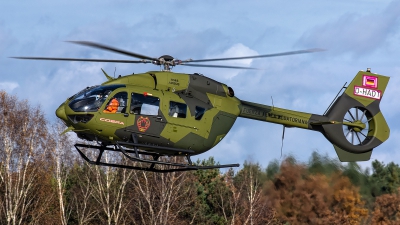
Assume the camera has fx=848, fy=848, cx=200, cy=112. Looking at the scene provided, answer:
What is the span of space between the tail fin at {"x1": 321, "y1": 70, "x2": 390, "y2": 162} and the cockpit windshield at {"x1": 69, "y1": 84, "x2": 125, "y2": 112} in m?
7.05

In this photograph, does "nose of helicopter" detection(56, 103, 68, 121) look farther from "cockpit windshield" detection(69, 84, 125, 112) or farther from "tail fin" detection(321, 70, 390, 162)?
"tail fin" detection(321, 70, 390, 162)

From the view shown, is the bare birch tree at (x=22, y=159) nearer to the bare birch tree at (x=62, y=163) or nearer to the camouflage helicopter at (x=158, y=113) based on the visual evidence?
the bare birch tree at (x=62, y=163)

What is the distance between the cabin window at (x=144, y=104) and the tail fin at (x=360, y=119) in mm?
5924

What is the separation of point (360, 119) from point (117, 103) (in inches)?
320

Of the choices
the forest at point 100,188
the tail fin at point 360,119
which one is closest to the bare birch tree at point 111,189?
the forest at point 100,188

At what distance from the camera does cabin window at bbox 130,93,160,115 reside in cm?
1947

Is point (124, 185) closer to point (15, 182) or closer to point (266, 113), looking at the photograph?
point (15, 182)

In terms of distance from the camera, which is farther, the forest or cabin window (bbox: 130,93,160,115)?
the forest

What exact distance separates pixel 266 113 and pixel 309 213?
38.3ft

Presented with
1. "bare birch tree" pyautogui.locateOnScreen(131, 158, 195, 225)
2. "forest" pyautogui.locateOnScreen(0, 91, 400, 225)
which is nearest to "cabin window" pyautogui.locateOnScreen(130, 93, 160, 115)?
"forest" pyautogui.locateOnScreen(0, 91, 400, 225)

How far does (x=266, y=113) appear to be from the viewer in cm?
2244

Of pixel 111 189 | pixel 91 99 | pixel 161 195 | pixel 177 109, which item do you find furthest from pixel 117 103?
pixel 111 189

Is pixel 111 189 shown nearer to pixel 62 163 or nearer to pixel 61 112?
pixel 62 163

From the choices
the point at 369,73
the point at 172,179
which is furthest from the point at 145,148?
the point at 172,179
